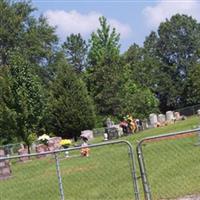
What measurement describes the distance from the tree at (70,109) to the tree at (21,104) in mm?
15776

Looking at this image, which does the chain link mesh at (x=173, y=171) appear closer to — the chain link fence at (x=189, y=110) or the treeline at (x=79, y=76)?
the treeline at (x=79, y=76)

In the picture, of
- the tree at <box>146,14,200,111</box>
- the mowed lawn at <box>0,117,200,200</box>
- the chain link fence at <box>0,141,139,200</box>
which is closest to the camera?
the mowed lawn at <box>0,117,200,200</box>

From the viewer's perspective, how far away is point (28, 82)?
148ft

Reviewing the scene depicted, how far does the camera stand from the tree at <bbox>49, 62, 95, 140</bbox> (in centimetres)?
6119

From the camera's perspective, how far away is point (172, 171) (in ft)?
53.5

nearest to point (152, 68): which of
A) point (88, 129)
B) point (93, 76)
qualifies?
point (93, 76)

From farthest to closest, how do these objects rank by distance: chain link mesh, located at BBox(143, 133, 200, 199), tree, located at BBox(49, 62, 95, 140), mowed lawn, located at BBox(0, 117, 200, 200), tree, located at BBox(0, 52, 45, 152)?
tree, located at BBox(49, 62, 95, 140), tree, located at BBox(0, 52, 45, 152), mowed lawn, located at BBox(0, 117, 200, 200), chain link mesh, located at BBox(143, 133, 200, 199)

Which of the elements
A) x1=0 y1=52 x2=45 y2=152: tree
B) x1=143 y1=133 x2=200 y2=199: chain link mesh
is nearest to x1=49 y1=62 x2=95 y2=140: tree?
x1=0 y1=52 x2=45 y2=152: tree

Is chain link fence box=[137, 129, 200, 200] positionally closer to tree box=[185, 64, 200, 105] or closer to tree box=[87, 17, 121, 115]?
tree box=[87, 17, 121, 115]

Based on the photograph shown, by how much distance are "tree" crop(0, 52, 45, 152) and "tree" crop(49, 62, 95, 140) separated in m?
15.8

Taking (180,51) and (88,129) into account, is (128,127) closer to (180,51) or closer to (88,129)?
(88,129)

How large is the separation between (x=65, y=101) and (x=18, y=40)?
55.7 ft

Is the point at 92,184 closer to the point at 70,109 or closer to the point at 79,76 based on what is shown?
the point at 70,109

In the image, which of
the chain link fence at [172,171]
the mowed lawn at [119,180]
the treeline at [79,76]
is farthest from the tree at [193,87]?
the chain link fence at [172,171]
